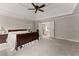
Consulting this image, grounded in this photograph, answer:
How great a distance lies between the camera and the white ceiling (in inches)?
68.3

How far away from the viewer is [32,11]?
1872 millimetres

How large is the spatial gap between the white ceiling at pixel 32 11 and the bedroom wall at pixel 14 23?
0.27ft

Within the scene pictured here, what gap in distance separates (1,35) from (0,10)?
47 centimetres

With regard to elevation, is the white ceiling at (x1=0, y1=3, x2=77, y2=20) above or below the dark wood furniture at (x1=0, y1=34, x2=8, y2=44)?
above

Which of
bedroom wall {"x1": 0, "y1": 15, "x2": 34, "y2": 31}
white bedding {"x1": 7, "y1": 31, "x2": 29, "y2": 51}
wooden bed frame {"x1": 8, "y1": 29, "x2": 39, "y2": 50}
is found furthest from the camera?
wooden bed frame {"x1": 8, "y1": 29, "x2": 39, "y2": 50}

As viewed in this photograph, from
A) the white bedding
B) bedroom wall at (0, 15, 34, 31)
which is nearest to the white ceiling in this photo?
bedroom wall at (0, 15, 34, 31)

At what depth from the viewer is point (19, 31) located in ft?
6.05

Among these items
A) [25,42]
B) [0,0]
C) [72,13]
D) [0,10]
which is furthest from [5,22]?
[72,13]

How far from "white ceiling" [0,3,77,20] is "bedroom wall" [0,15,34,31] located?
8 cm

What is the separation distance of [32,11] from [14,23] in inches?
17.3

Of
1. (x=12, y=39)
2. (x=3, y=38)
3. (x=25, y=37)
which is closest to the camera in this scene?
(x=3, y=38)

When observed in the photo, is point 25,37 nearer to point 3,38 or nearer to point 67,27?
point 3,38

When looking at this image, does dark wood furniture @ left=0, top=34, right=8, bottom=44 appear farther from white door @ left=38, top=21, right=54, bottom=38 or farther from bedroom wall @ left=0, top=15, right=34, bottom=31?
white door @ left=38, top=21, right=54, bottom=38

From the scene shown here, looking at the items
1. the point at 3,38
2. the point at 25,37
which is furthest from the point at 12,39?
the point at 25,37
